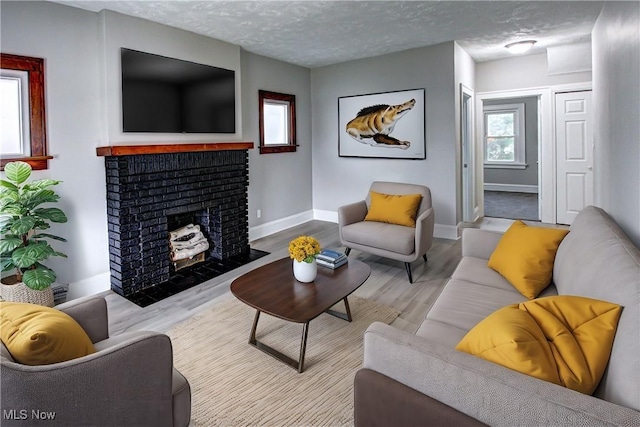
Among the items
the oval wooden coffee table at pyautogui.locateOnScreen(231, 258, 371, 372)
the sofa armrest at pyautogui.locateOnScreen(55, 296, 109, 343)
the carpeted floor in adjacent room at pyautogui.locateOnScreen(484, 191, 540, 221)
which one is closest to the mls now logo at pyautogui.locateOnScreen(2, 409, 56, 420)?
the sofa armrest at pyautogui.locateOnScreen(55, 296, 109, 343)

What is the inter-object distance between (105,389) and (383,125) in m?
4.89

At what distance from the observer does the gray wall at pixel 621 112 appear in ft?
6.64

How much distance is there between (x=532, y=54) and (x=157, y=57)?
5089mm

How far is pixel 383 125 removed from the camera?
17.8 feet

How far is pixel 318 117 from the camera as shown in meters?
6.19

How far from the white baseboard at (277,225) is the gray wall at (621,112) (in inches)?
156

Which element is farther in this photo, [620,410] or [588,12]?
[588,12]

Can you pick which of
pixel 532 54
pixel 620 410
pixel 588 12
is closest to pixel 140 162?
pixel 620 410

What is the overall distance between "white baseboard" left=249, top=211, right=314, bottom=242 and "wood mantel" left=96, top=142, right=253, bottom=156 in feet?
4.41

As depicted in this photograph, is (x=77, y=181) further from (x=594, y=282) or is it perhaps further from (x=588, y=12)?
(x=588, y=12)

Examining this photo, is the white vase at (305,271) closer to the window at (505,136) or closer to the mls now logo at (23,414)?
the mls now logo at (23,414)

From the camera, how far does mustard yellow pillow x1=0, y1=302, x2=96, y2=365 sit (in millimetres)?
1135

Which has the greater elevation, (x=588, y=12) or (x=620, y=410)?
(x=588, y=12)

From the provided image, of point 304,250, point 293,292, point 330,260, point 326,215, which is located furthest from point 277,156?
point 293,292
